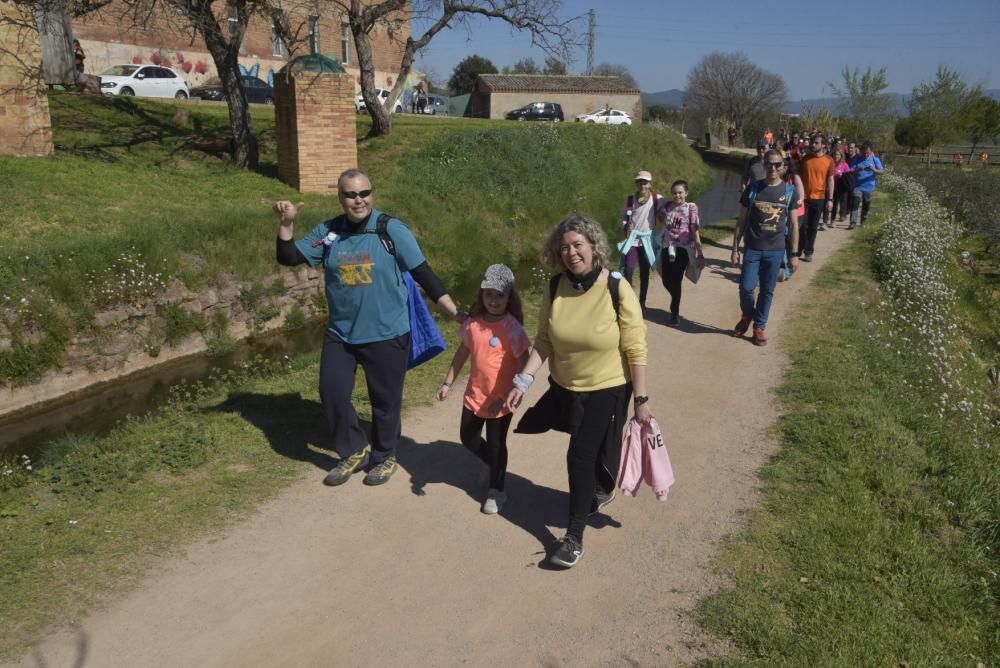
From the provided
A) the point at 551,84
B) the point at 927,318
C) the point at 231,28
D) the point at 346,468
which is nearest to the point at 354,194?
the point at 346,468

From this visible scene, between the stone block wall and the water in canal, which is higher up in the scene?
the stone block wall

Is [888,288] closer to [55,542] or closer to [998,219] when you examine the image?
[998,219]

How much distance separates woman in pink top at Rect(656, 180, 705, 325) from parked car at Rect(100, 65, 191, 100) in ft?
85.5

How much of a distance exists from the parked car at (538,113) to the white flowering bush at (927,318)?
28.8 m

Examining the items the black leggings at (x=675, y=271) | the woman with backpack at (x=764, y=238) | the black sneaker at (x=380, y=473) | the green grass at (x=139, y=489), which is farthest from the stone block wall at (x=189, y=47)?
the black sneaker at (x=380, y=473)

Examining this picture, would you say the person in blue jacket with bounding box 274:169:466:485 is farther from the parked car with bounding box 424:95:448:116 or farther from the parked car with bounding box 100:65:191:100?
the parked car with bounding box 424:95:448:116

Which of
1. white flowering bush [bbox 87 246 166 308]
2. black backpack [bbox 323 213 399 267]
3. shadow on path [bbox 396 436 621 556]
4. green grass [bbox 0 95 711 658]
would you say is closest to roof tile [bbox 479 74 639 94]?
green grass [bbox 0 95 711 658]

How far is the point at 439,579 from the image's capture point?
414 cm

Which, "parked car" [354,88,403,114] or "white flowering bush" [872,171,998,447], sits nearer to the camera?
"white flowering bush" [872,171,998,447]

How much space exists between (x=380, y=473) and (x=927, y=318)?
7.98m

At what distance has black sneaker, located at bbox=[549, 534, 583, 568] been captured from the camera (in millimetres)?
4191

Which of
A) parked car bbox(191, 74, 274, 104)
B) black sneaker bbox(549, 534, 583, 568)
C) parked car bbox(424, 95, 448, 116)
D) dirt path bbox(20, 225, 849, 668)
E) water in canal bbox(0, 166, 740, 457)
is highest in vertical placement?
parked car bbox(424, 95, 448, 116)

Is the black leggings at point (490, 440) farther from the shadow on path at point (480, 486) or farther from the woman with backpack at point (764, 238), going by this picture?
the woman with backpack at point (764, 238)

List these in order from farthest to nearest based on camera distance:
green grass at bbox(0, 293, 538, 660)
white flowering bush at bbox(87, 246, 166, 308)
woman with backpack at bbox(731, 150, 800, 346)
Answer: white flowering bush at bbox(87, 246, 166, 308)
woman with backpack at bbox(731, 150, 800, 346)
green grass at bbox(0, 293, 538, 660)
